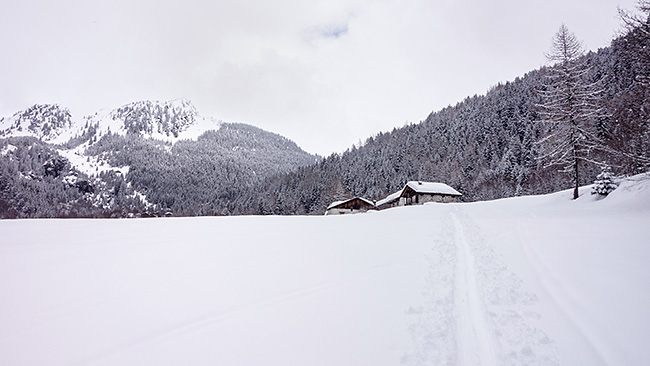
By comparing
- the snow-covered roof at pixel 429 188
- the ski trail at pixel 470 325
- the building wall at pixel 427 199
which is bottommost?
the ski trail at pixel 470 325

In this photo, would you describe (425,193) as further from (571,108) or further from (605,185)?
(605,185)

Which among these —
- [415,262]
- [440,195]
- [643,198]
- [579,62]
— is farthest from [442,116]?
[415,262]

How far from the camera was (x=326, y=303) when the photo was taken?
5.04m

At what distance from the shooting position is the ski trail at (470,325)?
3512mm

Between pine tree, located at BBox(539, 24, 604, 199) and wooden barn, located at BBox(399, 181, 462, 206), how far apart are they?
4232 cm

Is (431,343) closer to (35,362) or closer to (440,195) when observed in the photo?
(35,362)

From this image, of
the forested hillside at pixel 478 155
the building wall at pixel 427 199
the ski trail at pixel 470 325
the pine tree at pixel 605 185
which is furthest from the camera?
the building wall at pixel 427 199

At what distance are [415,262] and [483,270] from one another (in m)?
1.59

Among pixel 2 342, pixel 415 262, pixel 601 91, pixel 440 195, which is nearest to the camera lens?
pixel 2 342

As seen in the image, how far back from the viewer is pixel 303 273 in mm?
6703

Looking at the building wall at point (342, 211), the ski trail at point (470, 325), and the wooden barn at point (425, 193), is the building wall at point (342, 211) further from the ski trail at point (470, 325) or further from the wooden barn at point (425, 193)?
the ski trail at point (470, 325)

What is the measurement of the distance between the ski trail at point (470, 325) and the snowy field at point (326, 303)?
23 mm

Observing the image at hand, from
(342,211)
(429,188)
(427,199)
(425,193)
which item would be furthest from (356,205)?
(429,188)

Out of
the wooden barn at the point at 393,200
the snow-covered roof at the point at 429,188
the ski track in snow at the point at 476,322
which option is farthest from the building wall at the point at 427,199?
the ski track in snow at the point at 476,322
